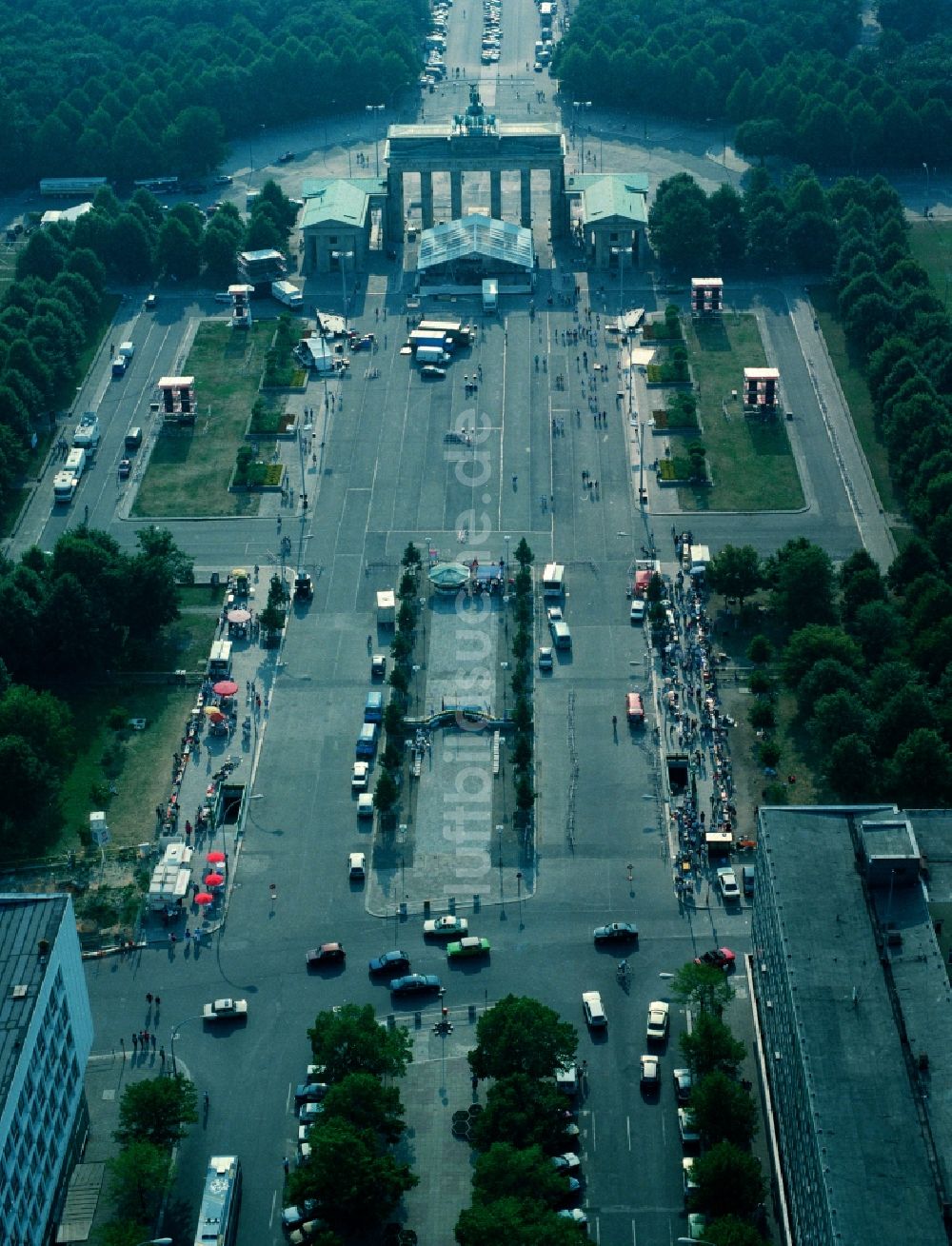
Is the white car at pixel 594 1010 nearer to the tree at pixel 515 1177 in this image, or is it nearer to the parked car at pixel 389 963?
the parked car at pixel 389 963

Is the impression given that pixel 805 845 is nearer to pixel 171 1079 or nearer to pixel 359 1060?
pixel 359 1060

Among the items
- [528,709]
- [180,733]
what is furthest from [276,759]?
[528,709]

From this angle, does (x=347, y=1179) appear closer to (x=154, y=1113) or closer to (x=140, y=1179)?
(x=140, y=1179)

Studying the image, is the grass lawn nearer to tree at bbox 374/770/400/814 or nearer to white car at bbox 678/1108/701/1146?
tree at bbox 374/770/400/814

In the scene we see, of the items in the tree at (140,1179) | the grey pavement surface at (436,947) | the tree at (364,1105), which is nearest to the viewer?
the tree at (140,1179)

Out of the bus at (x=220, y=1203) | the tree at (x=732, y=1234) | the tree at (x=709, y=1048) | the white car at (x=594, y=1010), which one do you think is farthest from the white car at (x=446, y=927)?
the tree at (x=732, y=1234)

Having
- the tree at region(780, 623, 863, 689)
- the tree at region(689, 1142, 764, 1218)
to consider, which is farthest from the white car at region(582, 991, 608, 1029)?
the tree at region(780, 623, 863, 689)
